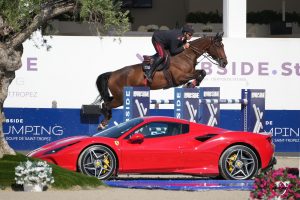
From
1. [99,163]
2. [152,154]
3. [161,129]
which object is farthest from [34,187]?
[161,129]

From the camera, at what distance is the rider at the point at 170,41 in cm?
2531

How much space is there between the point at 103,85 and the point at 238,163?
920 cm

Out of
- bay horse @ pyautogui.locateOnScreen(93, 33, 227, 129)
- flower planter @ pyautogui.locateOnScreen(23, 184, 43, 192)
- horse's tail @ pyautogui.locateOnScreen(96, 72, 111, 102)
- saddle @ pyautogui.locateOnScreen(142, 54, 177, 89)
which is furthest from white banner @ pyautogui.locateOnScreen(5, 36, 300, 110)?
flower planter @ pyautogui.locateOnScreen(23, 184, 43, 192)

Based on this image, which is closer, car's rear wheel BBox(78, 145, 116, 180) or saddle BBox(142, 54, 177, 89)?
car's rear wheel BBox(78, 145, 116, 180)

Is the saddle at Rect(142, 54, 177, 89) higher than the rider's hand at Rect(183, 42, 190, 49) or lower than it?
lower

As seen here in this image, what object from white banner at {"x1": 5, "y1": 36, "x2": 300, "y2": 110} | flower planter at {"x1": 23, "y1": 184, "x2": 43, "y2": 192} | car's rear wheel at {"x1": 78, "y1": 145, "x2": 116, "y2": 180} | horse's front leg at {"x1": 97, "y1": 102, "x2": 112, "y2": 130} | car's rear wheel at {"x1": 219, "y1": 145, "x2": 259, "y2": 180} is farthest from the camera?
white banner at {"x1": 5, "y1": 36, "x2": 300, "y2": 110}

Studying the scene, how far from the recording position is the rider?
83.0 ft

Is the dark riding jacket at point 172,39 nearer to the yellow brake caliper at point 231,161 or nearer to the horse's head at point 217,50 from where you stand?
the horse's head at point 217,50

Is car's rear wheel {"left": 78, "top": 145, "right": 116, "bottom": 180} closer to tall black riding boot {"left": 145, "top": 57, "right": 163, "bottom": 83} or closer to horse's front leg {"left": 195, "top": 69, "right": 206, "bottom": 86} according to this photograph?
horse's front leg {"left": 195, "top": 69, "right": 206, "bottom": 86}

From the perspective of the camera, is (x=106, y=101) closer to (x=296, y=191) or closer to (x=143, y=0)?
(x=143, y=0)

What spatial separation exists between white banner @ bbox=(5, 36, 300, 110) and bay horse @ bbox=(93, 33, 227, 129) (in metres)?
0.48

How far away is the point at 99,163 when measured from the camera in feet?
55.8

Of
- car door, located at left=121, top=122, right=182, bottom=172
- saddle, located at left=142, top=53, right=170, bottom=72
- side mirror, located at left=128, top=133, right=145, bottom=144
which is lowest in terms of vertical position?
car door, located at left=121, top=122, right=182, bottom=172

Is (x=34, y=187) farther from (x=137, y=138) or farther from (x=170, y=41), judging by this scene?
(x=170, y=41)
